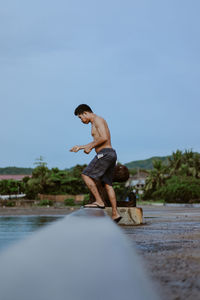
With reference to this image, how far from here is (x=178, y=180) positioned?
46750 millimetres

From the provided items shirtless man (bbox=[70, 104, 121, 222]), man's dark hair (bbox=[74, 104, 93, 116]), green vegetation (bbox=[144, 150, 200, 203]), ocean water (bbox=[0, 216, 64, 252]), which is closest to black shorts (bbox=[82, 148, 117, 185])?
shirtless man (bbox=[70, 104, 121, 222])

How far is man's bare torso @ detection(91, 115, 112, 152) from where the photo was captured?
4965mm

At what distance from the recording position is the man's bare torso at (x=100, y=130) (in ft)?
16.3

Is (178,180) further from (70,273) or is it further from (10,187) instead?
(70,273)

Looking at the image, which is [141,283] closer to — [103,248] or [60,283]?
[60,283]

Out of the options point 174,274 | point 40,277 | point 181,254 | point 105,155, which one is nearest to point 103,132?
point 105,155

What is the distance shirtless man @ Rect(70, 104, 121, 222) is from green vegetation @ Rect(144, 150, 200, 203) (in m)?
37.9

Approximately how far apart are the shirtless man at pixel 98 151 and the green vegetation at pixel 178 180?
37.9 metres

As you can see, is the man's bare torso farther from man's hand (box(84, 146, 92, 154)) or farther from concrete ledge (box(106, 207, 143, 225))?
concrete ledge (box(106, 207, 143, 225))

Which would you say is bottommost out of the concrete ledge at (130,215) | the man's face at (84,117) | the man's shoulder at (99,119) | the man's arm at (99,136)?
the concrete ledge at (130,215)

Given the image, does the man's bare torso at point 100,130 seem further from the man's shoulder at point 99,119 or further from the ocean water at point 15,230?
the ocean water at point 15,230

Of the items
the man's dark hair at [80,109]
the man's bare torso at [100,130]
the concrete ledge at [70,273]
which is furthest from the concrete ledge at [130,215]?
the concrete ledge at [70,273]

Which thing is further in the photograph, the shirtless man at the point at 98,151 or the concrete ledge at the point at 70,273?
the shirtless man at the point at 98,151

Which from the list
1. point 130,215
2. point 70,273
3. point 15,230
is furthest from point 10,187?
point 70,273
